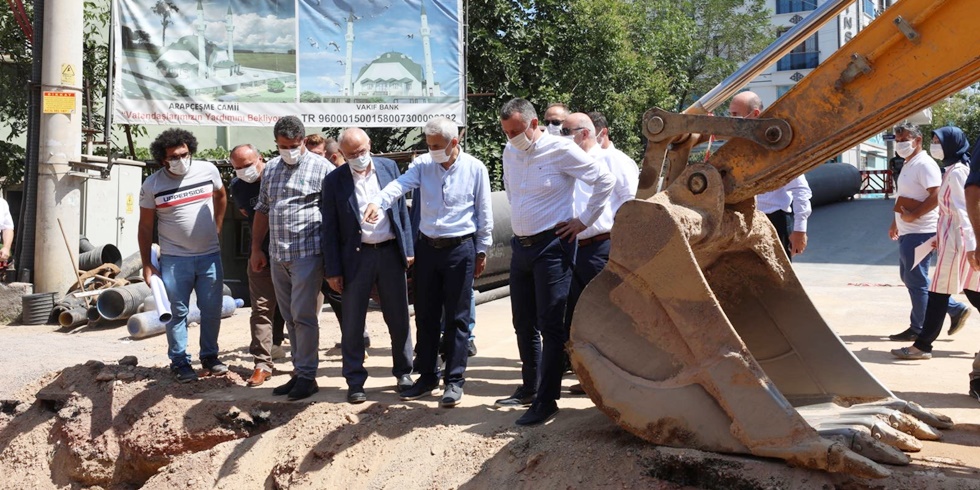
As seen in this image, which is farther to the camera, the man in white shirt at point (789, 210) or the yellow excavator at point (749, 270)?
the man in white shirt at point (789, 210)

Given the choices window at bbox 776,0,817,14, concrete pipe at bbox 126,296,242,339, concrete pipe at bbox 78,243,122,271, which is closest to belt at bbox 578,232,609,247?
concrete pipe at bbox 126,296,242,339

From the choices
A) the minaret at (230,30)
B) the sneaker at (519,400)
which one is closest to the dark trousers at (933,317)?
the sneaker at (519,400)

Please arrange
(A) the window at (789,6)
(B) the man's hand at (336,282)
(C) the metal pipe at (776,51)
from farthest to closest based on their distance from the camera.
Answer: (A) the window at (789,6), (B) the man's hand at (336,282), (C) the metal pipe at (776,51)

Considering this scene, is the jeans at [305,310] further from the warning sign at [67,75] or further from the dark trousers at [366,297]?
the warning sign at [67,75]

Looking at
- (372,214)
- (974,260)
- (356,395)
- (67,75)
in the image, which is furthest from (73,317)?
(974,260)

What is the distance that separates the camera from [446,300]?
5941mm

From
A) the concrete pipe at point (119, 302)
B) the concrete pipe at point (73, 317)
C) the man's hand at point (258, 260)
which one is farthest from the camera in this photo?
the concrete pipe at point (73, 317)

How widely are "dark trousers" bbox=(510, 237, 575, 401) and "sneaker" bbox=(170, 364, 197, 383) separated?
2.72m

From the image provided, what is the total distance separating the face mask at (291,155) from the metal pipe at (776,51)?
9.68ft

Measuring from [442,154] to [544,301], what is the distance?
1288 mm

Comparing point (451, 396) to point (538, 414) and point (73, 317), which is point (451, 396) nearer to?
point (538, 414)

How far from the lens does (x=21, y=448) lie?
6.81 metres

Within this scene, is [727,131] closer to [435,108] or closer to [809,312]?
[809,312]

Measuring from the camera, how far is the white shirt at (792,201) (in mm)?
6559
